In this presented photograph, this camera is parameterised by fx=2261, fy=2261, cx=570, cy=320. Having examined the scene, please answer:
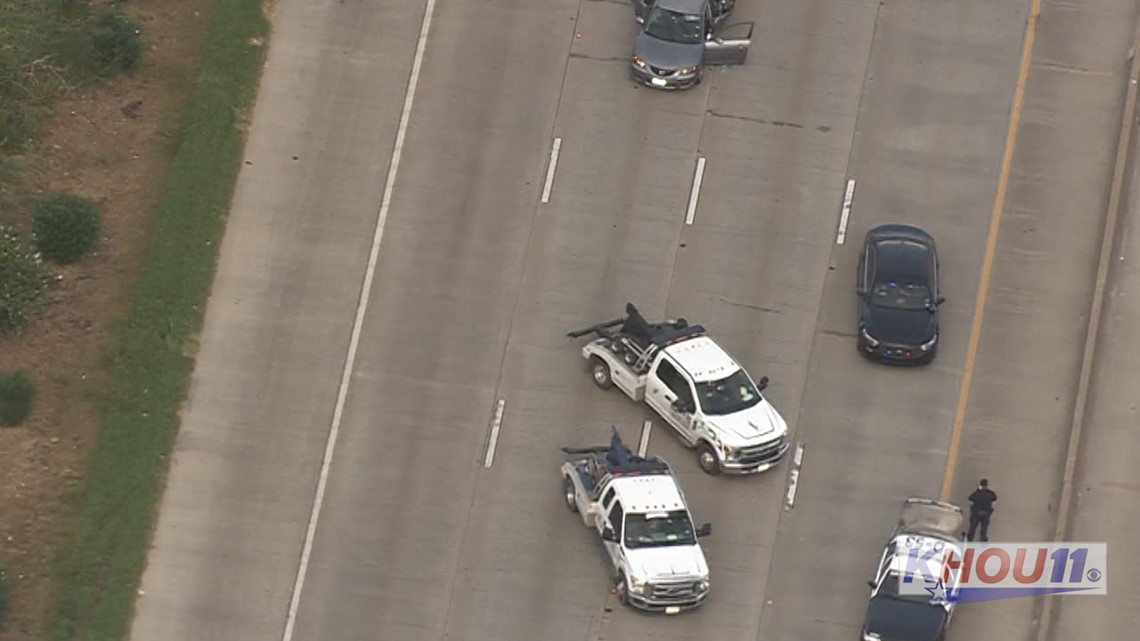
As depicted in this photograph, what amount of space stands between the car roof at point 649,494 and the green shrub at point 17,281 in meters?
14.2

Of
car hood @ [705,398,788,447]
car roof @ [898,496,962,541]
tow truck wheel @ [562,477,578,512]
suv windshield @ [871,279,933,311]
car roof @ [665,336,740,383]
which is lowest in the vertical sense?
tow truck wheel @ [562,477,578,512]

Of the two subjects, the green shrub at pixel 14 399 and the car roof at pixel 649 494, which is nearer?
the car roof at pixel 649 494

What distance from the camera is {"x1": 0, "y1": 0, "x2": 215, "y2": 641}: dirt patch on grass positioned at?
158ft

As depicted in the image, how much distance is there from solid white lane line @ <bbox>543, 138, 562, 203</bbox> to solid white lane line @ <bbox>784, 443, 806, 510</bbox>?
9.13 m

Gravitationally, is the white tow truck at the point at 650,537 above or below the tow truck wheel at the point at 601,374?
below

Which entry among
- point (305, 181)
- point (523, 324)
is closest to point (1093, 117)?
point (523, 324)

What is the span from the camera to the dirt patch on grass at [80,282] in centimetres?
4816

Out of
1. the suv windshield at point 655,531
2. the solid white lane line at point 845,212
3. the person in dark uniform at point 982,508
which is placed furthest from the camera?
the solid white lane line at point 845,212

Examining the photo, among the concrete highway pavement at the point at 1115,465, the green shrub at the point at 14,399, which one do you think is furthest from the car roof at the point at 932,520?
the green shrub at the point at 14,399

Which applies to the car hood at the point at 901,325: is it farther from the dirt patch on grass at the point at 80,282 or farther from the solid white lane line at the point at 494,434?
the dirt patch on grass at the point at 80,282

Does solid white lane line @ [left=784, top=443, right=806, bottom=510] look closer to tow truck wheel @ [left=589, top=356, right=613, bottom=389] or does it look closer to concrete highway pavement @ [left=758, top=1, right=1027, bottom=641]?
concrete highway pavement @ [left=758, top=1, right=1027, bottom=641]

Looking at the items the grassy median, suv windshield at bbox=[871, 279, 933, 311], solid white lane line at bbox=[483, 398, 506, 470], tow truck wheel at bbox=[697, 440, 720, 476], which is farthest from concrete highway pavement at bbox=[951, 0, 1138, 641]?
the grassy median

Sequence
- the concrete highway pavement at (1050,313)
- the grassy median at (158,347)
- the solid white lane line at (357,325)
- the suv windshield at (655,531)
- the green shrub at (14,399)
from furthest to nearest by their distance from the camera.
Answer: the green shrub at (14,399) < the concrete highway pavement at (1050,313) < the solid white lane line at (357,325) < the grassy median at (158,347) < the suv windshield at (655,531)

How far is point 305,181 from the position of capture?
179 ft
